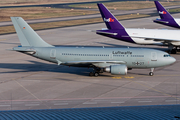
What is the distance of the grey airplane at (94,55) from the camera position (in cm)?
4219

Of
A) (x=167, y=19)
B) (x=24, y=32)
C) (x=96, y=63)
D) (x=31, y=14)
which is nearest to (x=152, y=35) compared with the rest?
(x=96, y=63)

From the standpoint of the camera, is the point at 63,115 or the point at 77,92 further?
the point at 77,92

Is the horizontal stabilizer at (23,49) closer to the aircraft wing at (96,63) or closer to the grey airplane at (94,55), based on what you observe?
the grey airplane at (94,55)

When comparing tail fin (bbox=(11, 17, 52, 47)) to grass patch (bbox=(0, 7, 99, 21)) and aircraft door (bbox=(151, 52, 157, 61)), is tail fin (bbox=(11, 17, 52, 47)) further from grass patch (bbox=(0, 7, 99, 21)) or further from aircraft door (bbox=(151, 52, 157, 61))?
grass patch (bbox=(0, 7, 99, 21))

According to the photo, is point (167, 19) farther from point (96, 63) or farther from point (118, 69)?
point (118, 69)

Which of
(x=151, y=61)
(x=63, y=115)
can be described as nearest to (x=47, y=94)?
(x=63, y=115)

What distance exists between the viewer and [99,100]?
106ft

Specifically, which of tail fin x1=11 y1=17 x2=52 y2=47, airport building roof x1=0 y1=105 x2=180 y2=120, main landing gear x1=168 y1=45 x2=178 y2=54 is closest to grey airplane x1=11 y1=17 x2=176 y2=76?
tail fin x1=11 y1=17 x2=52 y2=47

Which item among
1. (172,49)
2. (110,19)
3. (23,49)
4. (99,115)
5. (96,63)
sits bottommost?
(99,115)

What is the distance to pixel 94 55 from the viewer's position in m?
42.9

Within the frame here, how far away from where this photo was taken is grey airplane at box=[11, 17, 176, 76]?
42188mm

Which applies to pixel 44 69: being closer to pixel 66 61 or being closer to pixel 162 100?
pixel 66 61

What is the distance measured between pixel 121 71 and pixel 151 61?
567cm

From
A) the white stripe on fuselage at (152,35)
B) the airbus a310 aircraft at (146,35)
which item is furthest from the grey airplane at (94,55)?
the white stripe on fuselage at (152,35)
